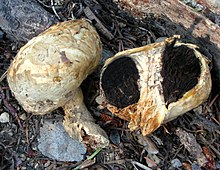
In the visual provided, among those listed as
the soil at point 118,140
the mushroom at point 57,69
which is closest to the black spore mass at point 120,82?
the mushroom at point 57,69

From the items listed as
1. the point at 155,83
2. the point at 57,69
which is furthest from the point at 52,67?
the point at 155,83

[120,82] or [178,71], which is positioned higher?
[178,71]

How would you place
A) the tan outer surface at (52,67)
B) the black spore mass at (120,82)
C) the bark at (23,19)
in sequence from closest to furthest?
the tan outer surface at (52,67) → the black spore mass at (120,82) → the bark at (23,19)

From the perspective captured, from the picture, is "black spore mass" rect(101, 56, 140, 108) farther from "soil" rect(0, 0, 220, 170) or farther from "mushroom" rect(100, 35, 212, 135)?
"soil" rect(0, 0, 220, 170)

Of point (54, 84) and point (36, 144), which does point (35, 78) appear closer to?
point (54, 84)

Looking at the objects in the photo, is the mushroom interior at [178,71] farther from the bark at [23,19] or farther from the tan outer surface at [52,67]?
the bark at [23,19]

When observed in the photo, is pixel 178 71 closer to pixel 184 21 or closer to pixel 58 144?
pixel 184 21

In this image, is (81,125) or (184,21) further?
(184,21)
